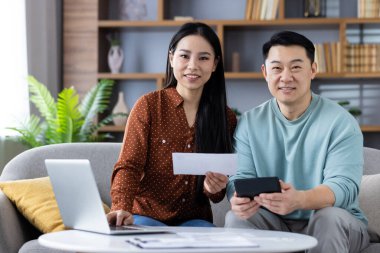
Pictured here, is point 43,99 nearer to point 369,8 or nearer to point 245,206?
point 369,8

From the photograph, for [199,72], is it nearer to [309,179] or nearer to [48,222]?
[309,179]

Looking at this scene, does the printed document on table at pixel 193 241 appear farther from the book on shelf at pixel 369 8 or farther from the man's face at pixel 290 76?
the book on shelf at pixel 369 8

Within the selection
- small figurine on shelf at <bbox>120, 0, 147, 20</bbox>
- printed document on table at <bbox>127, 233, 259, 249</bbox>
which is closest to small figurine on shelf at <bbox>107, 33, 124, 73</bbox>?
small figurine on shelf at <bbox>120, 0, 147, 20</bbox>

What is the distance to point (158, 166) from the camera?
279 cm

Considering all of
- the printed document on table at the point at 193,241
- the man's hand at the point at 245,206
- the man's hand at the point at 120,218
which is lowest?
the man's hand at the point at 120,218

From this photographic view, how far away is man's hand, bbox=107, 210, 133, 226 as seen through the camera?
2.41 m

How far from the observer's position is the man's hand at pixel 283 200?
2307mm

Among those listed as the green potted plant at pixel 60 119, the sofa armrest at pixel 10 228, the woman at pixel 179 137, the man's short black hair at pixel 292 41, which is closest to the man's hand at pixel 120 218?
the woman at pixel 179 137

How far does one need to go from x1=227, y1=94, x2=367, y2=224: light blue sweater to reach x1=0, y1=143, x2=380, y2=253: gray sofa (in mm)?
367

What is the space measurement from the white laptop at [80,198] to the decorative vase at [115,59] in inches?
152

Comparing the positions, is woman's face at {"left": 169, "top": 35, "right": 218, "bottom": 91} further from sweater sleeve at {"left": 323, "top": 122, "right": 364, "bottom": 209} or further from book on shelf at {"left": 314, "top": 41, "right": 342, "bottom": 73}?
book on shelf at {"left": 314, "top": 41, "right": 342, "bottom": 73}

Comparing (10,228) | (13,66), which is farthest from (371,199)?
(13,66)

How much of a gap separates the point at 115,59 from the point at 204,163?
12.7 feet

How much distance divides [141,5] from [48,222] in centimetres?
339
